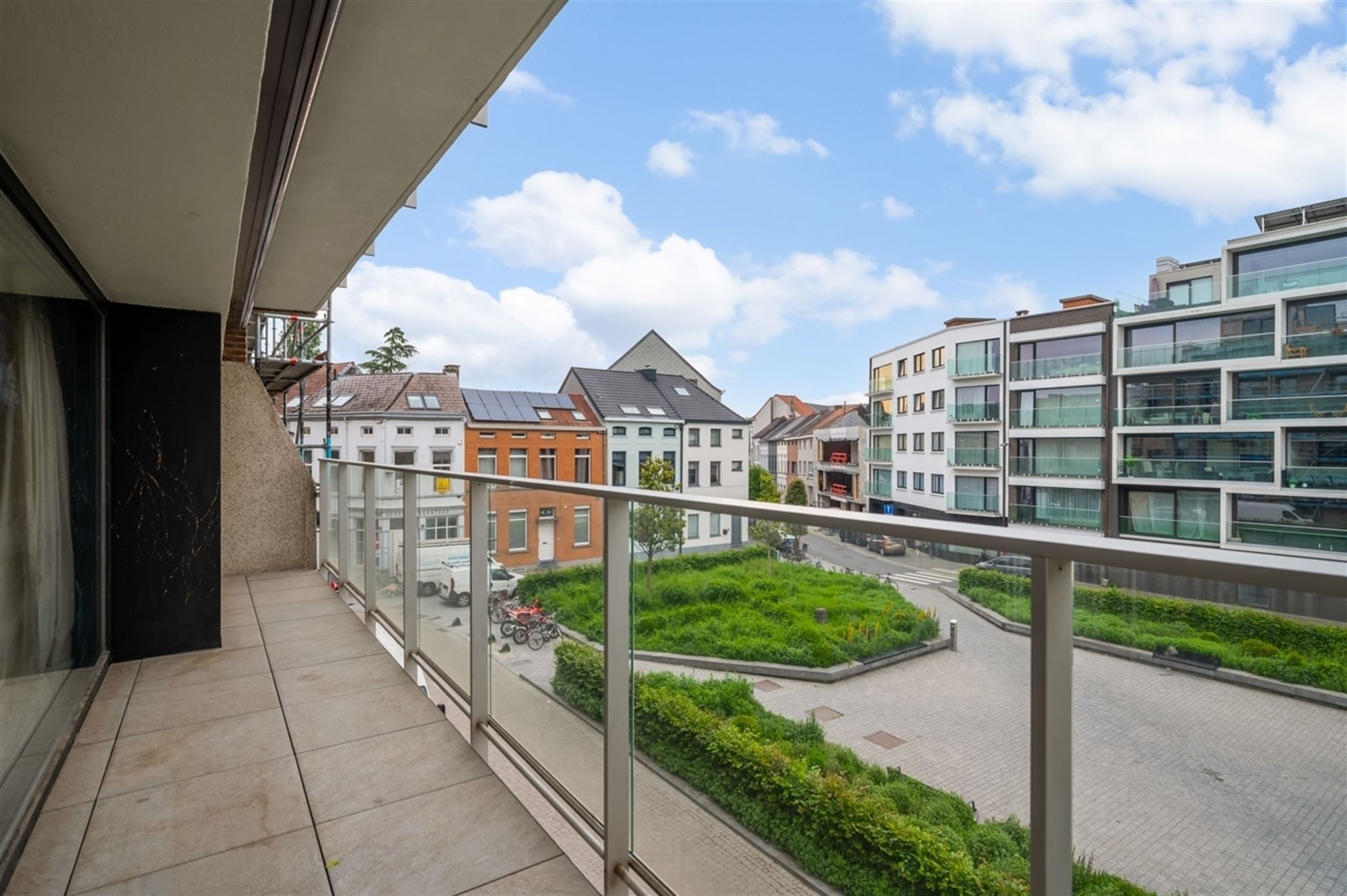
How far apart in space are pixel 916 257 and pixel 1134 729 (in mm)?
76340

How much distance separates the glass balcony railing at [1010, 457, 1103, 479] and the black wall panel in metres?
Answer: 27.9

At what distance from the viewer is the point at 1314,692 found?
53cm

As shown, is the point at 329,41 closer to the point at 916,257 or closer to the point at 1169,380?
the point at 1169,380

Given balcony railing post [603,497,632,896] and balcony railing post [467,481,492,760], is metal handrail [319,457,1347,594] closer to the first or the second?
balcony railing post [603,497,632,896]

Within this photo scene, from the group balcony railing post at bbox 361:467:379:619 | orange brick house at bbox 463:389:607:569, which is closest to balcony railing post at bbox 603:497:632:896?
balcony railing post at bbox 361:467:379:619

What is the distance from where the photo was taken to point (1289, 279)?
18.5 metres

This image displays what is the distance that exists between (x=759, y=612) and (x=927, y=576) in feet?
1.17

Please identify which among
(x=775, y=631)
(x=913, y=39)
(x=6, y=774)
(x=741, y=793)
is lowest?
(x=6, y=774)

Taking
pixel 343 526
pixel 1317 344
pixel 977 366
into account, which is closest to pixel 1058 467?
pixel 977 366

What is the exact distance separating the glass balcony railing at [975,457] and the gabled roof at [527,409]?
16273 mm

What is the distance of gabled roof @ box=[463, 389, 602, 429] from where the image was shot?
83.3 feet

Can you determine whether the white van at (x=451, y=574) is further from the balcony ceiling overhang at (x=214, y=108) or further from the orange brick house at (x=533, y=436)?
the orange brick house at (x=533, y=436)

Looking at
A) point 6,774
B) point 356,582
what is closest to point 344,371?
point 356,582

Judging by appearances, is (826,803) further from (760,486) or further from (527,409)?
(760,486)
